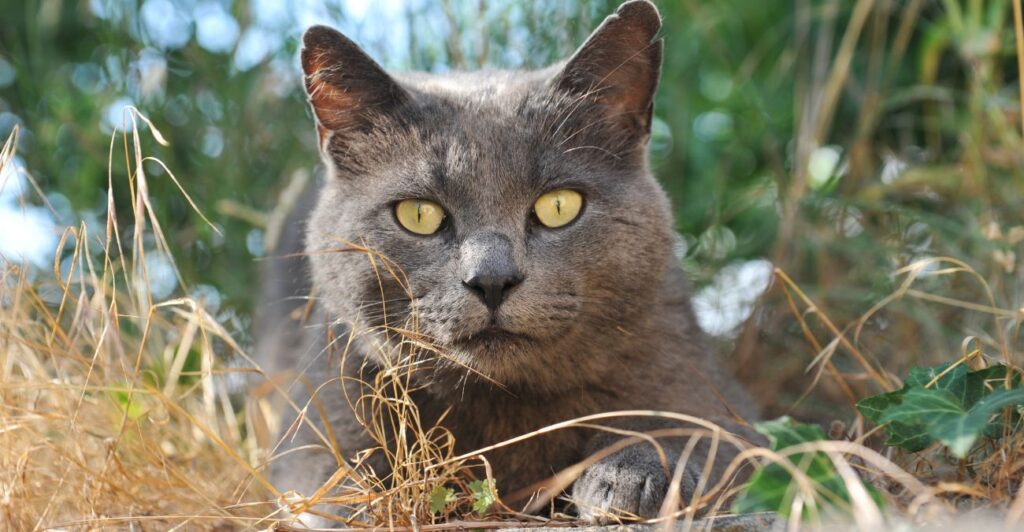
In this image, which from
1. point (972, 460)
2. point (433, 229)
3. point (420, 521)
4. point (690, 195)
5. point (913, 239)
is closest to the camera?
point (420, 521)

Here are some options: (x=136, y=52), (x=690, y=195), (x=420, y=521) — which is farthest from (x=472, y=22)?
(x=420, y=521)

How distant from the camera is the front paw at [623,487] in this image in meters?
1.61

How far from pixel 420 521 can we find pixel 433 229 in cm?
55

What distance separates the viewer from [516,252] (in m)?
1.75

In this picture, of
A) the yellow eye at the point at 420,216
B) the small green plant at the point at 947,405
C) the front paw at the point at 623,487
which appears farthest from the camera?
the yellow eye at the point at 420,216

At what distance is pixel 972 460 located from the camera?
5.75ft

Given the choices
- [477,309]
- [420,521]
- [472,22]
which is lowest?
[420,521]

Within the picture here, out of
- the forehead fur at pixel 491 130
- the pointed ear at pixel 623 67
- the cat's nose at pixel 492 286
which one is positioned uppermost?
the pointed ear at pixel 623 67

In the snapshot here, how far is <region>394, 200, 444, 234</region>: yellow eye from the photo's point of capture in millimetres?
1871

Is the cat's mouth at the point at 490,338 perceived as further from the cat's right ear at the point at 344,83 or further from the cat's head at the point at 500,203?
the cat's right ear at the point at 344,83

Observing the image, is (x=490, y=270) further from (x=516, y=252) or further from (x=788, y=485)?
(x=788, y=485)

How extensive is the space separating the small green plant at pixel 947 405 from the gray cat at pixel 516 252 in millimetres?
351

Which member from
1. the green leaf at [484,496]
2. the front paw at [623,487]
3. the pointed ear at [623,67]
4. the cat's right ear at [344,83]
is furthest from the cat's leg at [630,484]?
the cat's right ear at [344,83]

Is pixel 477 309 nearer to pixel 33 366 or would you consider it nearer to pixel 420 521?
pixel 420 521
